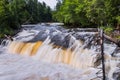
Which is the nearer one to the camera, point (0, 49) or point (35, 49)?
point (35, 49)

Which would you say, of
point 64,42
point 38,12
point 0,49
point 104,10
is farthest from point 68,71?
point 38,12

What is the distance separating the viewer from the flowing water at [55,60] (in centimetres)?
1320

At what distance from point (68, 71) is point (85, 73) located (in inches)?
41.8

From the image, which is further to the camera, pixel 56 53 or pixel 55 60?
pixel 56 53

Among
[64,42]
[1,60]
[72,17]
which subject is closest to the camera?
[1,60]

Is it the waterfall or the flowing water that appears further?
the waterfall

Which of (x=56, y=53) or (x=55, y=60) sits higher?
(x=56, y=53)

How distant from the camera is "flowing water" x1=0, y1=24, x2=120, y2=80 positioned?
13.2m

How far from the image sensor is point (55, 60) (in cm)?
1667

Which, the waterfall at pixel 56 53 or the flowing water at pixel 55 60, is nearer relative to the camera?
the flowing water at pixel 55 60

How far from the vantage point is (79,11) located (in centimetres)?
4234

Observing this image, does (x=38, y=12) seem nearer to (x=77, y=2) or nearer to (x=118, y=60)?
(x=77, y=2)

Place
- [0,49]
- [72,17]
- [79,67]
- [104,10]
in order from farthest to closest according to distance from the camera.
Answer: [72,17]
[104,10]
[0,49]
[79,67]

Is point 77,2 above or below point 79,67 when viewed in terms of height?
above
